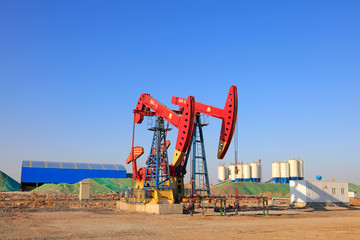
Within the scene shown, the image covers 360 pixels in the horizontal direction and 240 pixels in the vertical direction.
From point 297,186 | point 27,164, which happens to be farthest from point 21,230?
point 27,164

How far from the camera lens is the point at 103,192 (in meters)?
55.2

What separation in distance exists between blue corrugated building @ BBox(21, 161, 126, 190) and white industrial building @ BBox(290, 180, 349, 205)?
46223 millimetres

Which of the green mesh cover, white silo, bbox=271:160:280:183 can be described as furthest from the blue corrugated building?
white silo, bbox=271:160:280:183

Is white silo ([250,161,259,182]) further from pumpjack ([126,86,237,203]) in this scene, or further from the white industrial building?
pumpjack ([126,86,237,203])

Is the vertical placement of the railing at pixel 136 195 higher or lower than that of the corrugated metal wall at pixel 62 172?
lower

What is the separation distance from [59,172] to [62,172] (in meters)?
0.54

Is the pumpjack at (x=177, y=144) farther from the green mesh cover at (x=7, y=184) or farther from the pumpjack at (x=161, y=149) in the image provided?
the green mesh cover at (x=7, y=184)

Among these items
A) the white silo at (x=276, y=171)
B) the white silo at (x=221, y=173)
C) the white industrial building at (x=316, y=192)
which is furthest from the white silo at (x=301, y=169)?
the white industrial building at (x=316, y=192)

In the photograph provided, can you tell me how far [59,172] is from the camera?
218 ft

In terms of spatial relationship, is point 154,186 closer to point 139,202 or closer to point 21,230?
point 139,202

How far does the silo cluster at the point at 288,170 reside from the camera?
78938 millimetres

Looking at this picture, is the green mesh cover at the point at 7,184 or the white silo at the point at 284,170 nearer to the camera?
the green mesh cover at the point at 7,184

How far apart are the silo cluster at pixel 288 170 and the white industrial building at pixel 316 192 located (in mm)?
47068

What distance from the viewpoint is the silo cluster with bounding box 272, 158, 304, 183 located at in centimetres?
7894
